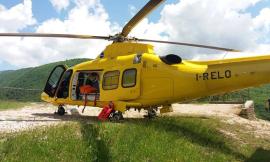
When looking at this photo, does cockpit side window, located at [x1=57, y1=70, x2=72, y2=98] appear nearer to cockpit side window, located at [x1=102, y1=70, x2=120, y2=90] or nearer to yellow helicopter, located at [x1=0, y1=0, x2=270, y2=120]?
yellow helicopter, located at [x1=0, y1=0, x2=270, y2=120]

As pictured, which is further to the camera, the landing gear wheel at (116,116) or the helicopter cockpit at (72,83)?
the helicopter cockpit at (72,83)

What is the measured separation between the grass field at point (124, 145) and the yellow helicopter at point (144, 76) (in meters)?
1.64

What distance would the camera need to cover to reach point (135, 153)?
10.0 metres

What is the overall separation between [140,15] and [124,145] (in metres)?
4.36

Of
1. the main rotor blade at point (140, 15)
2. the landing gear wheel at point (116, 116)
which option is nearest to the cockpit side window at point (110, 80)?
the landing gear wheel at point (116, 116)

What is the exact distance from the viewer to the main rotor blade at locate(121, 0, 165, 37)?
1050 centimetres

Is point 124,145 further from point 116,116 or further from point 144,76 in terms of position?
point 144,76

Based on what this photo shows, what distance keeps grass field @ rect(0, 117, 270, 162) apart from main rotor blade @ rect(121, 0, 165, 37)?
11.4 ft

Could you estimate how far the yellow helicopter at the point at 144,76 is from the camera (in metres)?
13.3

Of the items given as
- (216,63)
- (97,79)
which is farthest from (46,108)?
(216,63)

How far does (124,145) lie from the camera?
33.9ft

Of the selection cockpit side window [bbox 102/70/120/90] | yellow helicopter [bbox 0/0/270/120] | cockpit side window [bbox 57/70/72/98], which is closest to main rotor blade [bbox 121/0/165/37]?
yellow helicopter [bbox 0/0/270/120]

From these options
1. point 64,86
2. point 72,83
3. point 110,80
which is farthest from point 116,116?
point 64,86

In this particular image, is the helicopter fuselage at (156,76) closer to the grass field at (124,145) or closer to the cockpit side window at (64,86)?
the cockpit side window at (64,86)
